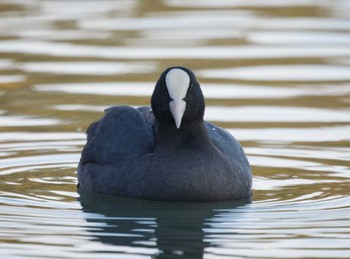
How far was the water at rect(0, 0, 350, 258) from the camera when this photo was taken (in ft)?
25.9

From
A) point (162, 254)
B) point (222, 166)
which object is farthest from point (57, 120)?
point (162, 254)

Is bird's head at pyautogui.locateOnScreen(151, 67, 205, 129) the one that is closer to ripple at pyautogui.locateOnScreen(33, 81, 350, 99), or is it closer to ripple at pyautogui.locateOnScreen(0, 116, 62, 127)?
ripple at pyautogui.locateOnScreen(0, 116, 62, 127)

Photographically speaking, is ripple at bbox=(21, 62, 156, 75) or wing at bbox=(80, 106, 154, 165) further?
ripple at bbox=(21, 62, 156, 75)

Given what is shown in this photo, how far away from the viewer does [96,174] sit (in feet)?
30.7

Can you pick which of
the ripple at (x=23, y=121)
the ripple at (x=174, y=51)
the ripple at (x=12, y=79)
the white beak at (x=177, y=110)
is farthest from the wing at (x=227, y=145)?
the ripple at (x=174, y=51)

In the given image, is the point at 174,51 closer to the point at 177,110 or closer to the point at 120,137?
the point at 120,137

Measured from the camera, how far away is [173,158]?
8945 mm

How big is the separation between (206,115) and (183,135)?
2.84 m

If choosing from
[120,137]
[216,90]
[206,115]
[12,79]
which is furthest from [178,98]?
[12,79]

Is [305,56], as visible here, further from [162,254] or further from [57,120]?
[162,254]

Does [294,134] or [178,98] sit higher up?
[178,98]

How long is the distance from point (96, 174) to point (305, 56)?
18.6 feet

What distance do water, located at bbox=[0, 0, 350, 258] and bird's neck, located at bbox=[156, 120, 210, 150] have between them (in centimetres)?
43

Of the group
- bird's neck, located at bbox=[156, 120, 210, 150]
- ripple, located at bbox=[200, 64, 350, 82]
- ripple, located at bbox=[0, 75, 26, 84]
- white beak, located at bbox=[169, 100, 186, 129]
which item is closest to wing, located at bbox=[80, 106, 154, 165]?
bird's neck, located at bbox=[156, 120, 210, 150]
